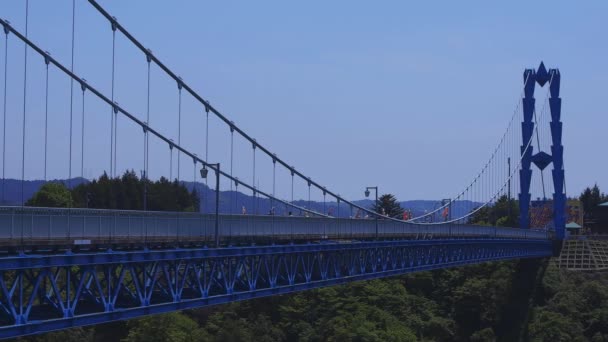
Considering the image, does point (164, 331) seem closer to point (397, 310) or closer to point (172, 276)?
point (397, 310)

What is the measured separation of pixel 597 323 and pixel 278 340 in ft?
74.9

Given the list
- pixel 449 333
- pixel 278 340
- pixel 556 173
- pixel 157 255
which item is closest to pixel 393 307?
pixel 449 333

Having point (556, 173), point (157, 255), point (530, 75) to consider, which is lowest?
point (157, 255)

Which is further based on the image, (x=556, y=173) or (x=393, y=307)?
(x=556, y=173)

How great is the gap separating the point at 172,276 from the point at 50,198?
3968cm

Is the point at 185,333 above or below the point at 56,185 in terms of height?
below

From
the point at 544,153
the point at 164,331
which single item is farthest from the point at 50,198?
the point at 544,153

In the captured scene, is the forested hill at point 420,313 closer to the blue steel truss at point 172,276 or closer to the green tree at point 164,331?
the green tree at point 164,331

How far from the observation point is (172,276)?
44.3 metres

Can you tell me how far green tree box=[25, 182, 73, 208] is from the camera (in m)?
79.4

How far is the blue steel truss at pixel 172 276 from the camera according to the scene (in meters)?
A: 31.0

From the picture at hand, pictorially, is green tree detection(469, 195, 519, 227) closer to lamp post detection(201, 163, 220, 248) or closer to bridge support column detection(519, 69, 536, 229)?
bridge support column detection(519, 69, 536, 229)

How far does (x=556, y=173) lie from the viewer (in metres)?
96.1

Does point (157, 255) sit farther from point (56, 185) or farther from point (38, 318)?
point (56, 185)
